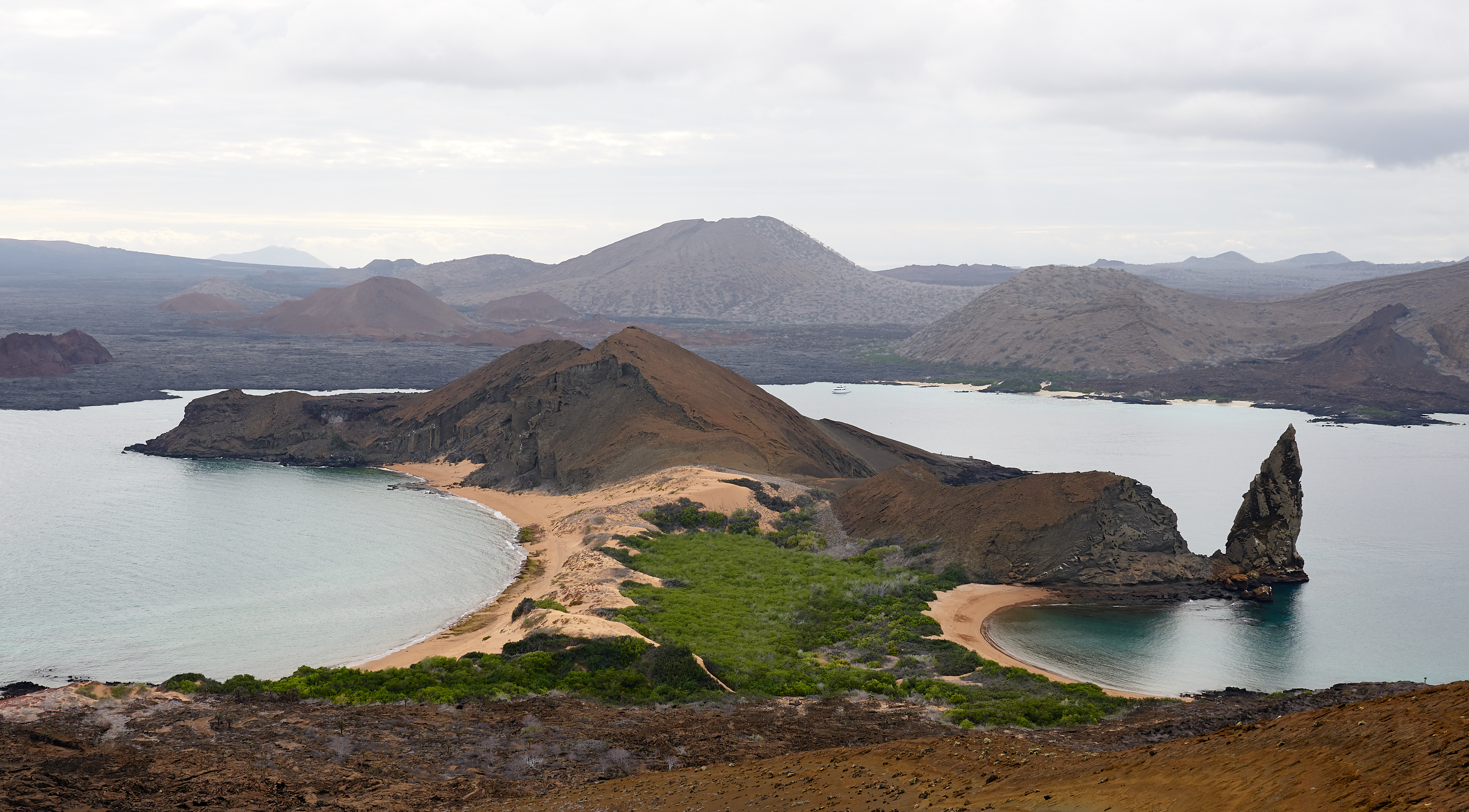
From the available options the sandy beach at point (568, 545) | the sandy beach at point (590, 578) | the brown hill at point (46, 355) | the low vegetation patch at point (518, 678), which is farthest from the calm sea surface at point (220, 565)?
the brown hill at point (46, 355)

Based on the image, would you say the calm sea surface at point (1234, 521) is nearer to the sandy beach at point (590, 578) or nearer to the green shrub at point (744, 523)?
the sandy beach at point (590, 578)

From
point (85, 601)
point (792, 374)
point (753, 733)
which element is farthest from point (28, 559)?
point (792, 374)

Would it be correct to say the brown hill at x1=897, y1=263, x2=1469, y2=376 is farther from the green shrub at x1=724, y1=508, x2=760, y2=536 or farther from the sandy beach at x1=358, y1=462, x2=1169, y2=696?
the green shrub at x1=724, y1=508, x2=760, y2=536

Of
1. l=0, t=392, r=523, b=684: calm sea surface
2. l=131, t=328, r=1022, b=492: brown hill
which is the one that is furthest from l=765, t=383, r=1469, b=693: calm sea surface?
l=0, t=392, r=523, b=684: calm sea surface

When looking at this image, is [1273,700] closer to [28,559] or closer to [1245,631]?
[1245,631]

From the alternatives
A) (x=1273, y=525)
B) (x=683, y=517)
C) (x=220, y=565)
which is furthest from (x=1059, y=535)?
(x=220, y=565)
